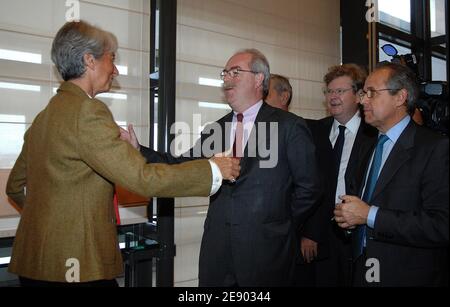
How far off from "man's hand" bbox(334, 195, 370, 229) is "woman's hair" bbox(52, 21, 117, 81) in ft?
3.65

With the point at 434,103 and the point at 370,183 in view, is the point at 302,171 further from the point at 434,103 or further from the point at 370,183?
the point at 434,103

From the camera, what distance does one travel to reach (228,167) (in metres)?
1.42

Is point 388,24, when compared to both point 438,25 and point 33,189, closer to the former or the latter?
point 438,25

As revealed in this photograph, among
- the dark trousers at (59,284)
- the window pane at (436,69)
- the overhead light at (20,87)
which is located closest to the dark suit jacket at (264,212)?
the dark trousers at (59,284)

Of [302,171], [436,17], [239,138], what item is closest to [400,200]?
[302,171]

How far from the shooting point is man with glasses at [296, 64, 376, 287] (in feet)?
7.32

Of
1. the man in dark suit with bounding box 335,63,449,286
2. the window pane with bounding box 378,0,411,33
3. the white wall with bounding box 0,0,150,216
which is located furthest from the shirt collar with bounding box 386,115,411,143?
the window pane with bounding box 378,0,411,33

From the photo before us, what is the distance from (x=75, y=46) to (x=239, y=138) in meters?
0.91

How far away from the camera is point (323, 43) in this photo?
3.56 m

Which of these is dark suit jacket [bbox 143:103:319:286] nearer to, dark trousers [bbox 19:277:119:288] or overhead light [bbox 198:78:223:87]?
dark trousers [bbox 19:277:119:288]

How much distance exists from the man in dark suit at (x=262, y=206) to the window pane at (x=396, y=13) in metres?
1.72

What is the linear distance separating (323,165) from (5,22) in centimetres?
195

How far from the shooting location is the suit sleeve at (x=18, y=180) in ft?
4.90

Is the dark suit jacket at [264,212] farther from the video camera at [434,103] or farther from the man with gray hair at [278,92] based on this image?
the man with gray hair at [278,92]
